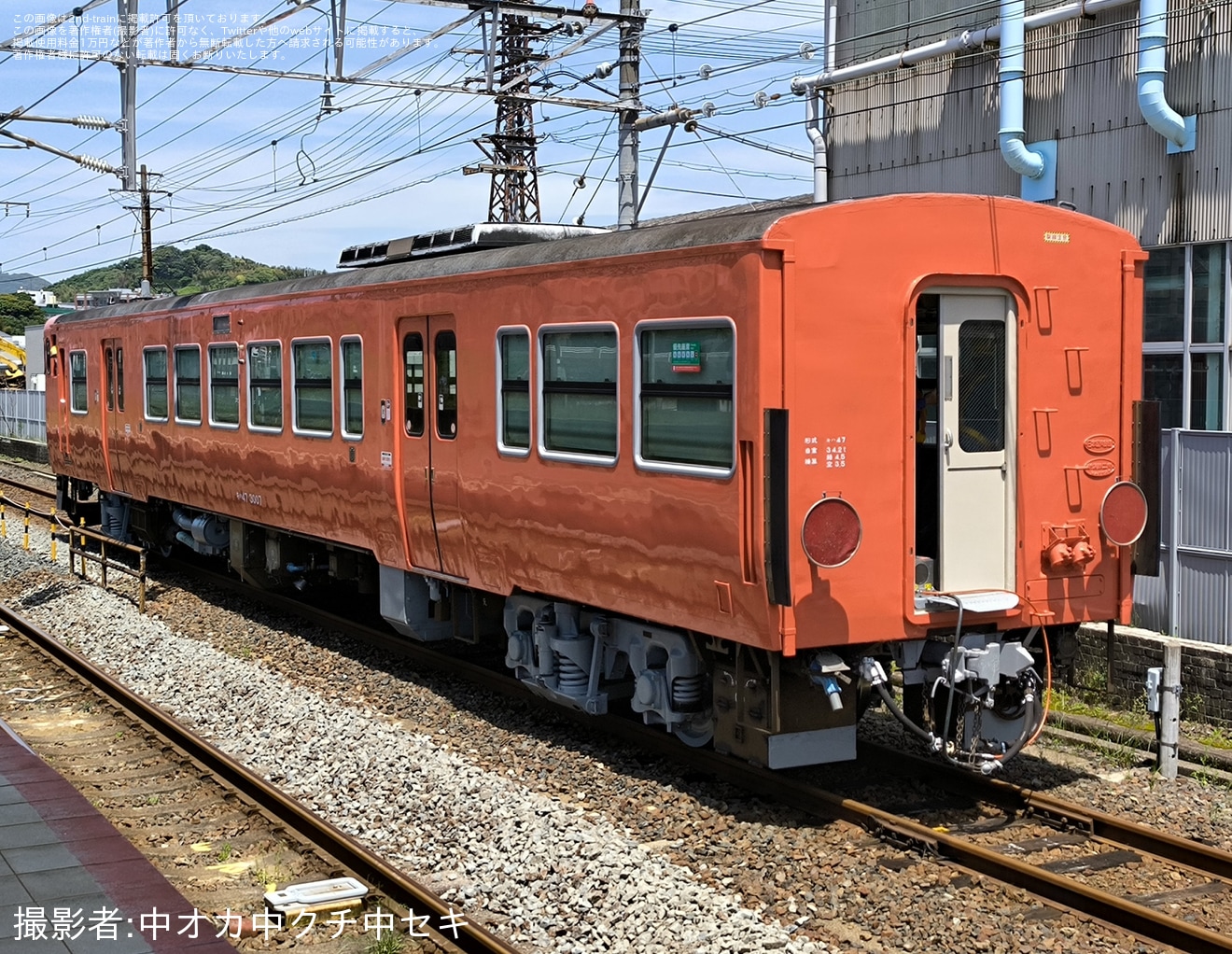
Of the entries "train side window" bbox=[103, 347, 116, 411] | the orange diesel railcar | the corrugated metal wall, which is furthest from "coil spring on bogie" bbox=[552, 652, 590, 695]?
"train side window" bbox=[103, 347, 116, 411]

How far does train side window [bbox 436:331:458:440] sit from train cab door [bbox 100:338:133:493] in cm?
835

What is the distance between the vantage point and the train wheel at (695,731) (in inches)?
332

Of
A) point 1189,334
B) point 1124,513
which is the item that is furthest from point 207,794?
point 1189,334

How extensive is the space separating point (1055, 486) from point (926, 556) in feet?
2.62

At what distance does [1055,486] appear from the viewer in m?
7.79

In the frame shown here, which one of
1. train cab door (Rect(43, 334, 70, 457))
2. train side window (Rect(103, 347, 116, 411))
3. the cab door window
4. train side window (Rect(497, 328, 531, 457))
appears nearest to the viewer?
train side window (Rect(497, 328, 531, 457))

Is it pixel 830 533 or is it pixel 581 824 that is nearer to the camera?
pixel 830 533

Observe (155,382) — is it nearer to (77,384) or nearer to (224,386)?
(224,386)

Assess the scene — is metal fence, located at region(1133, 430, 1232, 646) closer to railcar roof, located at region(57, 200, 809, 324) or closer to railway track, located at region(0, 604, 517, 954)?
railcar roof, located at region(57, 200, 809, 324)

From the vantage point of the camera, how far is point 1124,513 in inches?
310

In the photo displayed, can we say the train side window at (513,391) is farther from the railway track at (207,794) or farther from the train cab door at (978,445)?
the train cab door at (978,445)

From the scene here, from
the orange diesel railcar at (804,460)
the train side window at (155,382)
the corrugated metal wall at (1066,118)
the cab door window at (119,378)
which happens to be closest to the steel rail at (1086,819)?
the orange diesel railcar at (804,460)

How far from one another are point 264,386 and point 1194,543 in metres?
8.26

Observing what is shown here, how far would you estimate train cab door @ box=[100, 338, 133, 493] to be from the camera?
1756 cm
